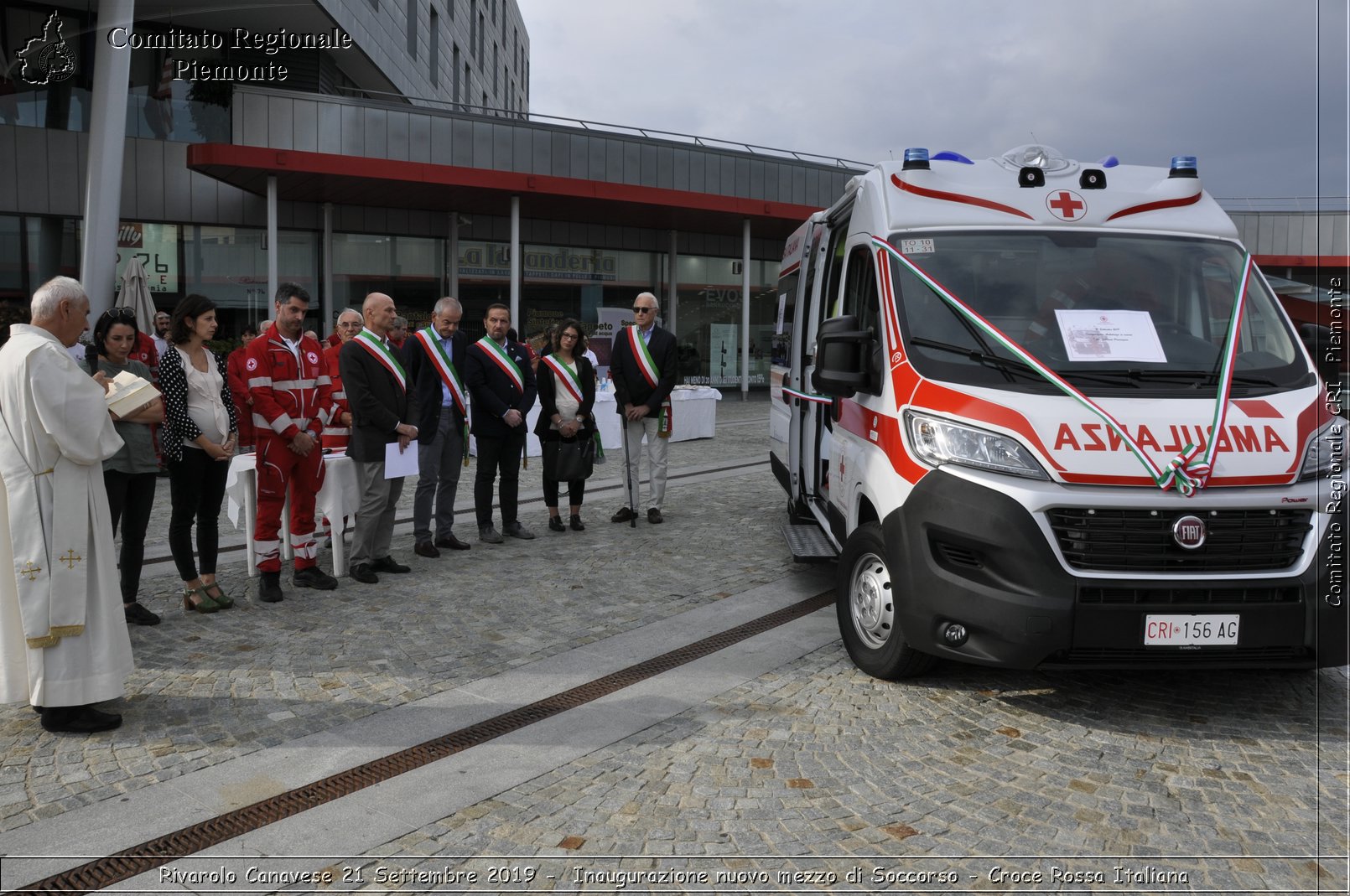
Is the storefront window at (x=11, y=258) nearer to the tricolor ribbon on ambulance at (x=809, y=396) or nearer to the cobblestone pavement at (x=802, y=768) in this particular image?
the cobblestone pavement at (x=802, y=768)

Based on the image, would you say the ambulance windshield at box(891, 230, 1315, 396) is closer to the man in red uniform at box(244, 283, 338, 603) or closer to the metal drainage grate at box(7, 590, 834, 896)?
the metal drainage grate at box(7, 590, 834, 896)

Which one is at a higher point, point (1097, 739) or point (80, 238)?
point (80, 238)

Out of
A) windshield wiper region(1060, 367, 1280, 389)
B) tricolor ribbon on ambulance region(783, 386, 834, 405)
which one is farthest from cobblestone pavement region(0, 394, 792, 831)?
windshield wiper region(1060, 367, 1280, 389)

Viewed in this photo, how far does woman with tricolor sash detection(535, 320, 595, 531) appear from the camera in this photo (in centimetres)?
882

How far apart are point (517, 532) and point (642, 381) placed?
176 centimetres

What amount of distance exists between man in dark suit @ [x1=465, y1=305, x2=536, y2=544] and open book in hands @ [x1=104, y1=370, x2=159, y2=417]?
352cm

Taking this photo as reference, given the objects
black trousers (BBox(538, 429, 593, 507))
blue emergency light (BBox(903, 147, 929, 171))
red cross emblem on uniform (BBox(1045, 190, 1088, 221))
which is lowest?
black trousers (BBox(538, 429, 593, 507))

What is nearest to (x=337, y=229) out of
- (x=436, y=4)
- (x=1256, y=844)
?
(x=436, y=4)

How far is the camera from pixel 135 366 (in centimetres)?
586

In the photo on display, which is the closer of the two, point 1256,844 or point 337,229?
point 1256,844

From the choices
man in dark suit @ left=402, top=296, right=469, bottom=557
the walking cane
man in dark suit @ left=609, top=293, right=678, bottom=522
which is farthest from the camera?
the walking cane

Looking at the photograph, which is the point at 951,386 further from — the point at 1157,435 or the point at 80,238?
the point at 80,238

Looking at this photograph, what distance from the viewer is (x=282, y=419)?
6418 mm

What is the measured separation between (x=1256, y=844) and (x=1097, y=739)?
921 millimetres
